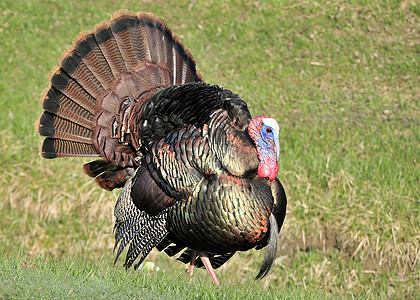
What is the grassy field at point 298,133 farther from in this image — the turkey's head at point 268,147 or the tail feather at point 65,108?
the tail feather at point 65,108

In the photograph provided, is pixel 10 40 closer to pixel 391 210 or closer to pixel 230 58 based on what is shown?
pixel 230 58

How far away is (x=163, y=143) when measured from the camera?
4703mm

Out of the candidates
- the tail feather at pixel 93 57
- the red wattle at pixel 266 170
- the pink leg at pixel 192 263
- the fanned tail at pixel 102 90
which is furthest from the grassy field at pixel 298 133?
the tail feather at pixel 93 57

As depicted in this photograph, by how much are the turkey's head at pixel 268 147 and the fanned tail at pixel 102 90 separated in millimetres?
1380

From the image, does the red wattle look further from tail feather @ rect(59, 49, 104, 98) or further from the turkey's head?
tail feather @ rect(59, 49, 104, 98)

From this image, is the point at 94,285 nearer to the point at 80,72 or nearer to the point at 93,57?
the point at 80,72

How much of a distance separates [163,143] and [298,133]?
3837 millimetres

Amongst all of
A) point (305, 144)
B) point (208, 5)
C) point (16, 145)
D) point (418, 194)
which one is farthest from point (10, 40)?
point (418, 194)

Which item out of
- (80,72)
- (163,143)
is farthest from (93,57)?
(163,143)

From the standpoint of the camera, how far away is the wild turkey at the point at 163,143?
4.28 meters

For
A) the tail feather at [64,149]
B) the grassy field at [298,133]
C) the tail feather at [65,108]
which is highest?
the tail feather at [65,108]

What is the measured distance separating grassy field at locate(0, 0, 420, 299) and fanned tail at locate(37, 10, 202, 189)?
1102 millimetres

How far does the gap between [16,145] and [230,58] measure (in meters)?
3.67

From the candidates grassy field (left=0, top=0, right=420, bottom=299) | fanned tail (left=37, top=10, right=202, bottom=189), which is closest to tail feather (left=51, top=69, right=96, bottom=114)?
fanned tail (left=37, top=10, right=202, bottom=189)
